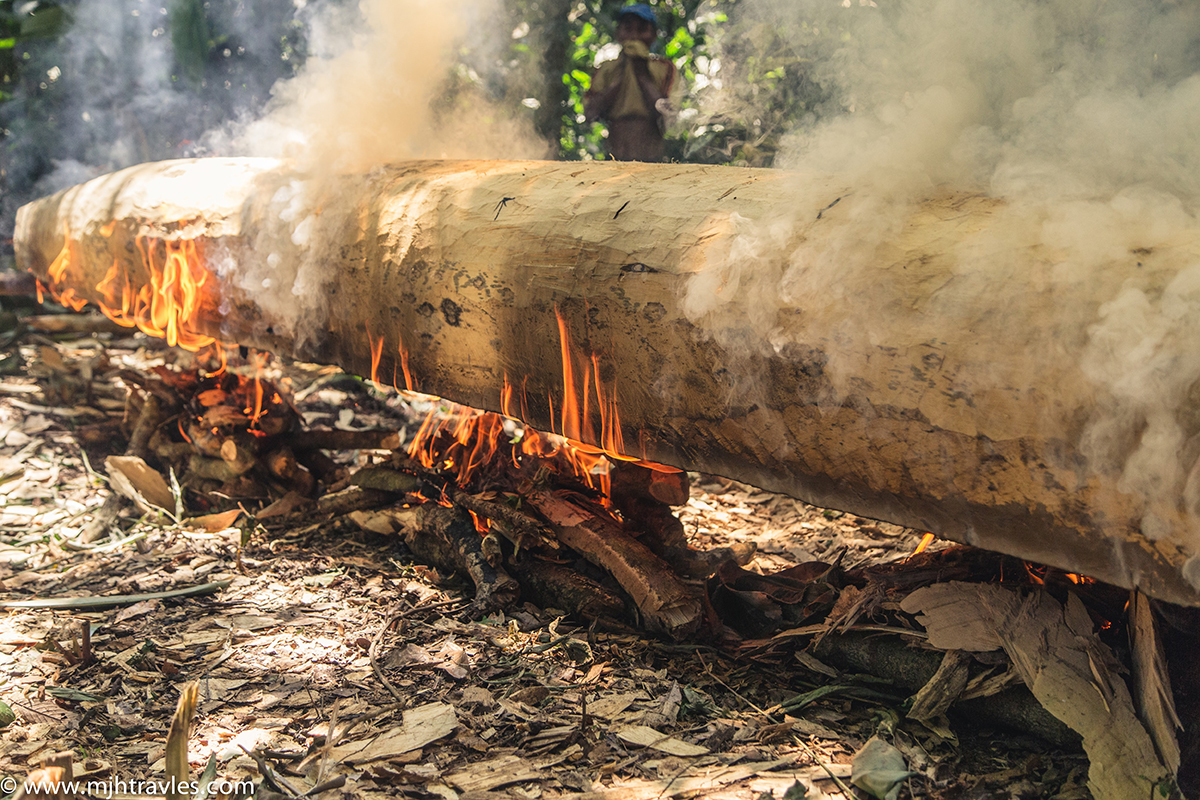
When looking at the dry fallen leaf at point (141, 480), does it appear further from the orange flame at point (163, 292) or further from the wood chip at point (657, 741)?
the wood chip at point (657, 741)

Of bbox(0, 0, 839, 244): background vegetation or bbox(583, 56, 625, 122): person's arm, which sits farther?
bbox(0, 0, 839, 244): background vegetation

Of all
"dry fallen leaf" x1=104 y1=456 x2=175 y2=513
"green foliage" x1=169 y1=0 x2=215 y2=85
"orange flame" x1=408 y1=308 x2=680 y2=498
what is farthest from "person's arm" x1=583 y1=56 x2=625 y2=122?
"green foliage" x1=169 y1=0 x2=215 y2=85

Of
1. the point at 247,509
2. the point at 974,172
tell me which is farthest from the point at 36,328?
the point at 974,172

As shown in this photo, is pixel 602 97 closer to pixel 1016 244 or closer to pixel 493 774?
pixel 1016 244

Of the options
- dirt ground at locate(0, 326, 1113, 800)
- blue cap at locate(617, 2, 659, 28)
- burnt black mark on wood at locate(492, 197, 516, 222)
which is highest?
blue cap at locate(617, 2, 659, 28)

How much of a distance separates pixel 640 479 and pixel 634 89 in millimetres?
4379

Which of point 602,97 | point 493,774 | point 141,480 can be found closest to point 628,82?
point 602,97

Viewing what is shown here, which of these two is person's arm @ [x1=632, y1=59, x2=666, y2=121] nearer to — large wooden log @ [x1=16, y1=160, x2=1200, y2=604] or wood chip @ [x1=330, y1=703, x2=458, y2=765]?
large wooden log @ [x1=16, y1=160, x2=1200, y2=604]

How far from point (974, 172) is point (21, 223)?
5.65 meters

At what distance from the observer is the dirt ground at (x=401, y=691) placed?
6.63 feet

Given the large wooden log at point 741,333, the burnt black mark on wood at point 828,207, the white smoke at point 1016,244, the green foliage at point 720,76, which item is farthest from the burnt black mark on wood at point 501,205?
the green foliage at point 720,76

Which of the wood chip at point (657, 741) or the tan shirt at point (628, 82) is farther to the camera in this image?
the tan shirt at point (628, 82)

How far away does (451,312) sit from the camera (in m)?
2.76

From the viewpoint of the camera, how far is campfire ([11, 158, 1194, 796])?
190 centimetres
